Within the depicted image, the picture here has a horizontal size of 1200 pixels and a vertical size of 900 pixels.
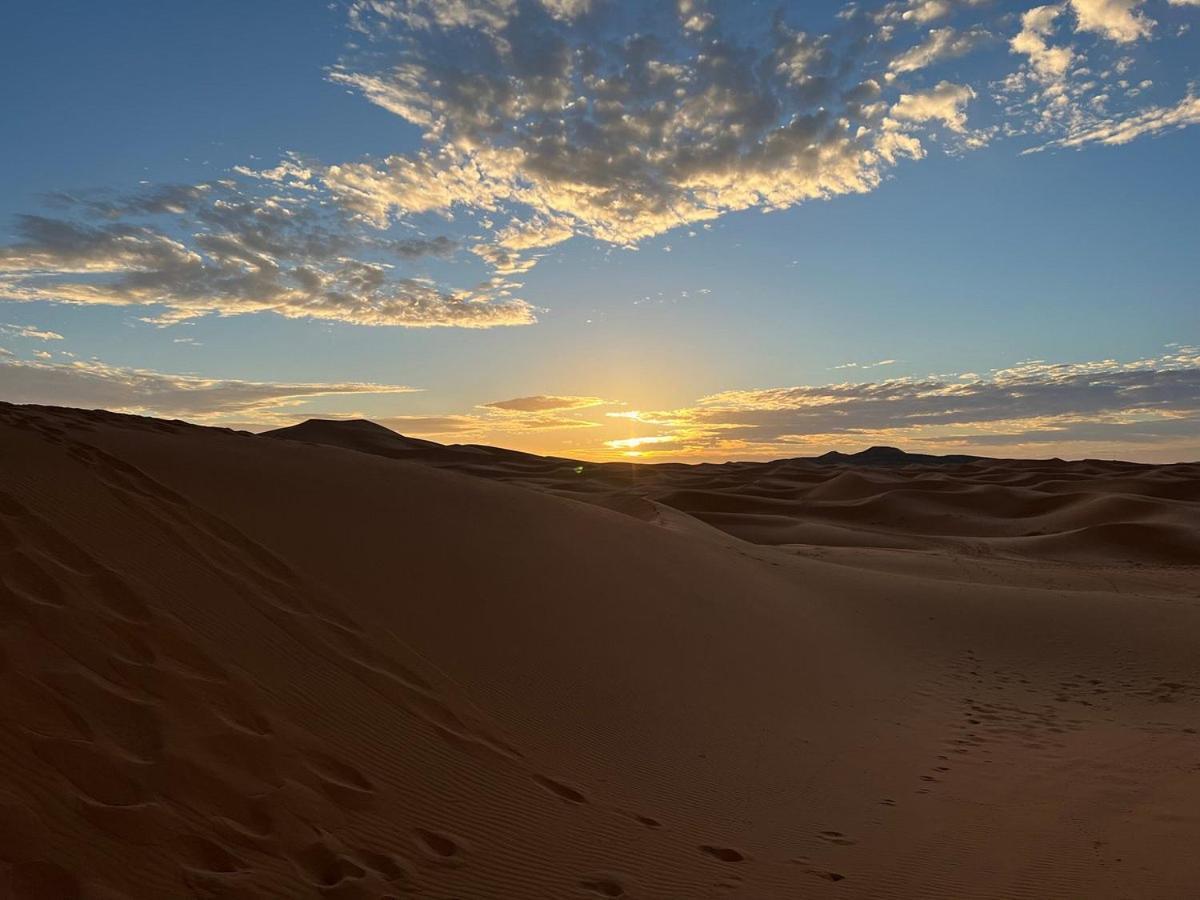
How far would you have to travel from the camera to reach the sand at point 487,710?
147 inches

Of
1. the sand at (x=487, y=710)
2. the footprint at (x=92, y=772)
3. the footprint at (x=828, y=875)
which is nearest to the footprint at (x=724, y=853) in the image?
the sand at (x=487, y=710)

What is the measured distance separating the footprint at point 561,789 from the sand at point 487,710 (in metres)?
0.09

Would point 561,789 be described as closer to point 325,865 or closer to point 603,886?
point 603,886

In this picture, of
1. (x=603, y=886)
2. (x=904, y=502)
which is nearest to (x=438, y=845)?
(x=603, y=886)

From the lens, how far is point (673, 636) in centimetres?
984

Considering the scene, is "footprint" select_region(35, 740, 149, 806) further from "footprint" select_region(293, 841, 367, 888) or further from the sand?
"footprint" select_region(293, 841, 367, 888)

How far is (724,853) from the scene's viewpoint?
15.8 feet

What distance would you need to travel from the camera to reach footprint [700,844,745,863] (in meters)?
4.73

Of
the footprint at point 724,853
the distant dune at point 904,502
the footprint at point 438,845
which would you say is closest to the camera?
the footprint at point 438,845

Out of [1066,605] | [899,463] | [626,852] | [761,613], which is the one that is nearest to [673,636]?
[761,613]

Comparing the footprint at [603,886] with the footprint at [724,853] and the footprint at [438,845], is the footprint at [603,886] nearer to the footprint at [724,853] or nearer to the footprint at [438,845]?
the footprint at [438,845]

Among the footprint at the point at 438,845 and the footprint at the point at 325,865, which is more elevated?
the footprint at the point at 325,865

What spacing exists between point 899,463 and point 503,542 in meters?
105

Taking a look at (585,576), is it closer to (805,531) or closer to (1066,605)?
(1066,605)
